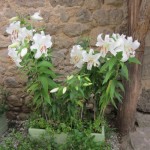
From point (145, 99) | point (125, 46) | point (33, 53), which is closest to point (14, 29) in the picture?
point (33, 53)

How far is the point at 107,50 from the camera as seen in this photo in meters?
2.30

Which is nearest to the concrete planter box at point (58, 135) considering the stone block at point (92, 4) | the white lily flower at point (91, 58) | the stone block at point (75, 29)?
the white lily flower at point (91, 58)

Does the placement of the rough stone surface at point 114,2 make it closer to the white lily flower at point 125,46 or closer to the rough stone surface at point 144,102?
the white lily flower at point 125,46

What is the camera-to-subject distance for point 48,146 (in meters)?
2.54

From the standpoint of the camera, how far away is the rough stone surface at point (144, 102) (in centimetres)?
334

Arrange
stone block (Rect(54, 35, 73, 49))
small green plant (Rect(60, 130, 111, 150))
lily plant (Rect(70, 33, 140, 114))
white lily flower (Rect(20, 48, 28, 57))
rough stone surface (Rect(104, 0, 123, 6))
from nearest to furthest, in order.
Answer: white lily flower (Rect(20, 48, 28, 57)) < lily plant (Rect(70, 33, 140, 114)) < small green plant (Rect(60, 130, 111, 150)) < rough stone surface (Rect(104, 0, 123, 6)) < stone block (Rect(54, 35, 73, 49))

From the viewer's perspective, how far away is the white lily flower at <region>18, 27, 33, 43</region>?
7.50 ft

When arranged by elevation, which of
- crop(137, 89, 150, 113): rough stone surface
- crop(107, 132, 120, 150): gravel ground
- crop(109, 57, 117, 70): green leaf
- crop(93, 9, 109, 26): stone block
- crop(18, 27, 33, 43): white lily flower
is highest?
crop(93, 9, 109, 26): stone block

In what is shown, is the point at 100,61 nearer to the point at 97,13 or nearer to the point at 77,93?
the point at 77,93

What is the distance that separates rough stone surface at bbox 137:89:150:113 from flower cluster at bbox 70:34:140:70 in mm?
1115

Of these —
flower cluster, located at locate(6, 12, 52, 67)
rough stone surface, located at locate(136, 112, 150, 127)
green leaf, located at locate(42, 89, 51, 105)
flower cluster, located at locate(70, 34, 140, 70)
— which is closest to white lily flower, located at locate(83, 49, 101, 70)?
flower cluster, located at locate(70, 34, 140, 70)

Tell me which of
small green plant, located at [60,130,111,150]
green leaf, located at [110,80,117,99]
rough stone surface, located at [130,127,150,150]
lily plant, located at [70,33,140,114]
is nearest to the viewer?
lily plant, located at [70,33,140,114]

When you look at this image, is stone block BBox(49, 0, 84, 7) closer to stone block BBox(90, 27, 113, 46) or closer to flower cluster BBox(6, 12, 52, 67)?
stone block BBox(90, 27, 113, 46)

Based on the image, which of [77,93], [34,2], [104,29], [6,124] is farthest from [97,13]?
[6,124]
